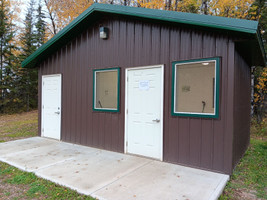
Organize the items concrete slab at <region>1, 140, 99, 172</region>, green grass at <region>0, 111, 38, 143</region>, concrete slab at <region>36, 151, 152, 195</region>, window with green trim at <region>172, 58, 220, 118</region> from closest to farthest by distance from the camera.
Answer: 1. concrete slab at <region>36, 151, 152, 195</region>
2. window with green trim at <region>172, 58, 220, 118</region>
3. concrete slab at <region>1, 140, 99, 172</region>
4. green grass at <region>0, 111, 38, 143</region>

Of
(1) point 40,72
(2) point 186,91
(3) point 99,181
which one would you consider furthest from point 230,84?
(1) point 40,72

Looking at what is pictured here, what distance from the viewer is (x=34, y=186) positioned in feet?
9.70

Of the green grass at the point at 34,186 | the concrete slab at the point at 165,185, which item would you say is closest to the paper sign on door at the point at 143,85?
the concrete slab at the point at 165,185

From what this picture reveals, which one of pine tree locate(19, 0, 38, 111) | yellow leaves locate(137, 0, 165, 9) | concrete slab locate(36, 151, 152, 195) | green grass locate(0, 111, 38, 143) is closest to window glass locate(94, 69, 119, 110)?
concrete slab locate(36, 151, 152, 195)

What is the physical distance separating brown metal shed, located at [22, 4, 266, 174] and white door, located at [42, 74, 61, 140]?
2.0 inches

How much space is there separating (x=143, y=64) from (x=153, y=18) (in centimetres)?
97

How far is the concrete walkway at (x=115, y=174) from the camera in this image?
8.82 feet

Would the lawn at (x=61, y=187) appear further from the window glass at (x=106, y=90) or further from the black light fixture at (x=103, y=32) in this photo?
the black light fixture at (x=103, y=32)

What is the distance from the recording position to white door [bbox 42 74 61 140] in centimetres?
610

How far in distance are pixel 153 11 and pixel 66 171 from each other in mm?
3480

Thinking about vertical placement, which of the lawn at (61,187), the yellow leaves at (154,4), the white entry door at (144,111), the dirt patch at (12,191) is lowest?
the dirt patch at (12,191)

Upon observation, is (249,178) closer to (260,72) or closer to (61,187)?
(61,187)

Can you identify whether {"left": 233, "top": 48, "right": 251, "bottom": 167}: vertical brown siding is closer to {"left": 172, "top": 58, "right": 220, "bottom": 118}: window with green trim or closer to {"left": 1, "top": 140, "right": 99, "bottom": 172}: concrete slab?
{"left": 172, "top": 58, "right": 220, "bottom": 118}: window with green trim

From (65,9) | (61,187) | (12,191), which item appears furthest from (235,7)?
(12,191)
